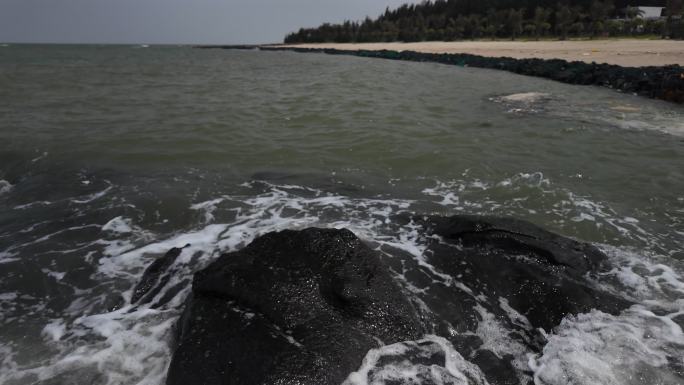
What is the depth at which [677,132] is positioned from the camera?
34.1ft

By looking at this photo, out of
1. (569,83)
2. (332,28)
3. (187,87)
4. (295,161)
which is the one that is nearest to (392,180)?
(295,161)

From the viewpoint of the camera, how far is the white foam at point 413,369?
2.74 metres

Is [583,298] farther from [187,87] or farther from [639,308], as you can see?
[187,87]

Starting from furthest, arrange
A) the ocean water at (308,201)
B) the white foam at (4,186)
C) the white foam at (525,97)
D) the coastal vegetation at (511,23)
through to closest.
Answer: the coastal vegetation at (511,23)
the white foam at (525,97)
the white foam at (4,186)
the ocean water at (308,201)

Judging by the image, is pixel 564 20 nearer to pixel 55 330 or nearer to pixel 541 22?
pixel 541 22

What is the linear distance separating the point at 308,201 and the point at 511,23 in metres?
76.0

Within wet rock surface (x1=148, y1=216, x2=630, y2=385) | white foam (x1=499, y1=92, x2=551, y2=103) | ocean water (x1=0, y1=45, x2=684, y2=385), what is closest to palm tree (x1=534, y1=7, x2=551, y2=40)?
white foam (x1=499, y1=92, x2=551, y2=103)

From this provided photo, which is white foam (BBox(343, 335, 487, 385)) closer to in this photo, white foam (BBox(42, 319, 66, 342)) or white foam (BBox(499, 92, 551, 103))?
white foam (BBox(42, 319, 66, 342))

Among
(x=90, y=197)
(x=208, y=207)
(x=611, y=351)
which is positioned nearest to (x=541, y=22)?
(x=208, y=207)

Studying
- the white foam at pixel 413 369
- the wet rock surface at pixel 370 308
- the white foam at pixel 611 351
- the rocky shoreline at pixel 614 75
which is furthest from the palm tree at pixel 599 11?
the white foam at pixel 413 369

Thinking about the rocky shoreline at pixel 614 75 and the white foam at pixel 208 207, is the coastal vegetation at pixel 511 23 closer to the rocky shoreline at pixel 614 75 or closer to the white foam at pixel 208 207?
the rocky shoreline at pixel 614 75

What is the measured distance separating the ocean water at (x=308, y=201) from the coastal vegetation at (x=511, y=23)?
49430 millimetres

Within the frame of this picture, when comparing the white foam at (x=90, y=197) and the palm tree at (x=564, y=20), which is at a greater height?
the palm tree at (x=564, y=20)

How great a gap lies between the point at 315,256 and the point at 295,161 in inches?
193
